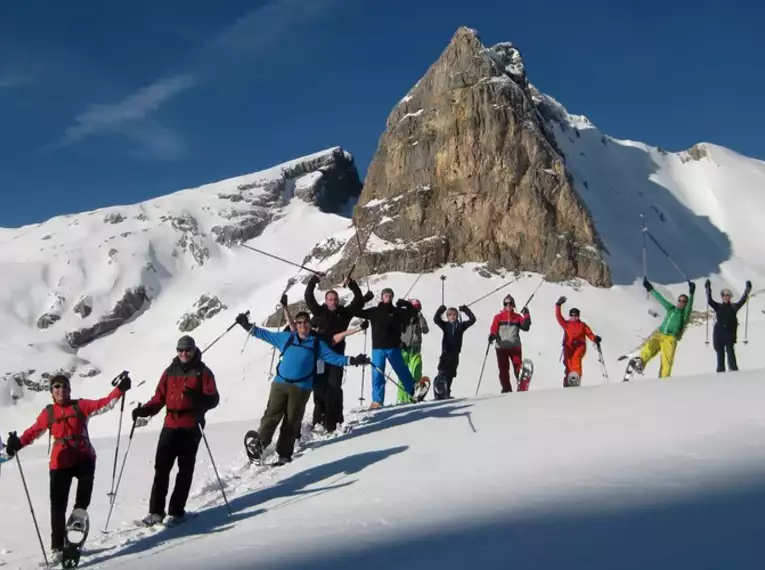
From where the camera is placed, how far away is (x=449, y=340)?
13.6 m

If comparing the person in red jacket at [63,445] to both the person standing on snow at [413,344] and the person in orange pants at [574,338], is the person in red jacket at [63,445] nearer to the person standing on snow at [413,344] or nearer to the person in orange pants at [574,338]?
the person standing on snow at [413,344]

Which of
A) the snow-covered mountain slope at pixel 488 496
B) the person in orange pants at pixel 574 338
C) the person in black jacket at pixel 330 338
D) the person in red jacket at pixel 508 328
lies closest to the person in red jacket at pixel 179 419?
the snow-covered mountain slope at pixel 488 496

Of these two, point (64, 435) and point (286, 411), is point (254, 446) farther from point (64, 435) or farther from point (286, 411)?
point (64, 435)

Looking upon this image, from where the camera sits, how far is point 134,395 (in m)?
44.3

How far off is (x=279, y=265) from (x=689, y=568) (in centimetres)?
9000

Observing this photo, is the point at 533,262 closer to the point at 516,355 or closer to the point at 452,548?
the point at 516,355

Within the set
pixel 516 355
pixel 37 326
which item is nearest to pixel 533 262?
pixel 516 355

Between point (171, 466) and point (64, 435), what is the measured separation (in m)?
1.06

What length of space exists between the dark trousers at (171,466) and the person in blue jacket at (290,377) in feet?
6.07

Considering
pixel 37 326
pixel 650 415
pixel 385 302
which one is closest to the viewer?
pixel 650 415

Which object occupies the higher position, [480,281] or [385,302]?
[480,281]

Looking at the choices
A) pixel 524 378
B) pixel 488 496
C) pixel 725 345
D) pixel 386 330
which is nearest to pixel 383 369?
pixel 386 330

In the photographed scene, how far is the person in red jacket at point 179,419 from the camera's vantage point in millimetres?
6938

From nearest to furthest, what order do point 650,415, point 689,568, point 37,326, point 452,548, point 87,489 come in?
point 689,568
point 452,548
point 87,489
point 650,415
point 37,326
